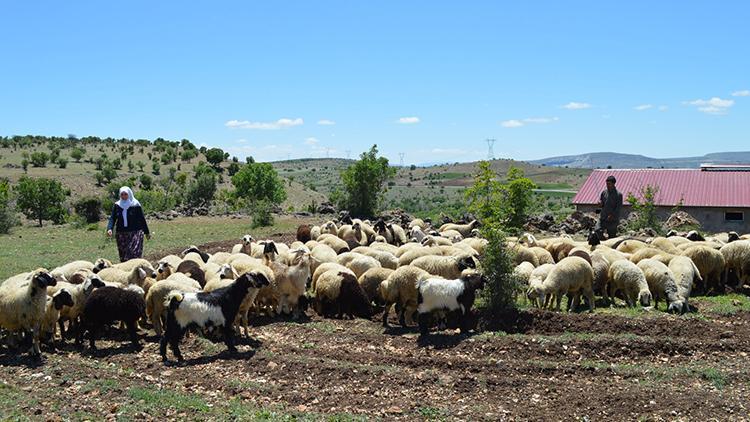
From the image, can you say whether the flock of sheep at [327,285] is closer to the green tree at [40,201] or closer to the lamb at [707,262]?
the lamb at [707,262]

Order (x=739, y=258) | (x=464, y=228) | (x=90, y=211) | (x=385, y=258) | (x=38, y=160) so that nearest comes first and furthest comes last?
(x=739, y=258) → (x=385, y=258) → (x=464, y=228) → (x=90, y=211) → (x=38, y=160)

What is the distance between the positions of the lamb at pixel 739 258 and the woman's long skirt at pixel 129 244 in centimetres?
1469

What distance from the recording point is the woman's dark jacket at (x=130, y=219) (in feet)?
48.7

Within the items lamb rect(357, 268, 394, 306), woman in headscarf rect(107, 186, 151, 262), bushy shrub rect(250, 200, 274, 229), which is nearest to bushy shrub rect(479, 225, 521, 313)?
lamb rect(357, 268, 394, 306)

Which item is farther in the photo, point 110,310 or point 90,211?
point 90,211

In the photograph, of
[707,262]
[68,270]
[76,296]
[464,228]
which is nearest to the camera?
[76,296]

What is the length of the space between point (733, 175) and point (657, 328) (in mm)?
28669

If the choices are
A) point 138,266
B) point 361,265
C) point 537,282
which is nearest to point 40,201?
point 138,266

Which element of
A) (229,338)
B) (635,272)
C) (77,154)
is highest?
(77,154)

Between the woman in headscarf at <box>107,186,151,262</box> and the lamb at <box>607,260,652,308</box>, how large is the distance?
11.0m

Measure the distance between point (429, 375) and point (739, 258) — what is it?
10.4m

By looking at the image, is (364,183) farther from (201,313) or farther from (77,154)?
(77,154)

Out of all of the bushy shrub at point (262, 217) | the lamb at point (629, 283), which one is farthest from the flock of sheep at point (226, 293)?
the bushy shrub at point (262, 217)

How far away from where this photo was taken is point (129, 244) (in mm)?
15344
